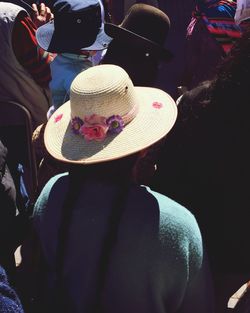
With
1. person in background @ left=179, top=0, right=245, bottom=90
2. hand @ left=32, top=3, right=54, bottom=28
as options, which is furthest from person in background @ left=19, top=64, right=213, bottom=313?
hand @ left=32, top=3, right=54, bottom=28

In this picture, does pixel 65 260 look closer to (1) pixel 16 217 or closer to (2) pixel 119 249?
(2) pixel 119 249

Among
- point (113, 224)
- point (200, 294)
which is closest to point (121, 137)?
point (113, 224)

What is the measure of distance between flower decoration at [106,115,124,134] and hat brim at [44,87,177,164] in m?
0.02

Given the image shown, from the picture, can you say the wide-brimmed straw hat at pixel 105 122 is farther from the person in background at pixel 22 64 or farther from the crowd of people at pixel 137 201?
the person in background at pixel 22 64

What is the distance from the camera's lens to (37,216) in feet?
4.58

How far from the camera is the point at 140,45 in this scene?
2127 mm

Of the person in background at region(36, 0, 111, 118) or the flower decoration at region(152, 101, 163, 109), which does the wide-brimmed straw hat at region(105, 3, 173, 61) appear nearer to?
the person in background at region(36, 0, 111, 118)

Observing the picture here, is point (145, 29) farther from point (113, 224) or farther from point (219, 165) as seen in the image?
point (113, 224)

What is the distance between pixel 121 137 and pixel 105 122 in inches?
2.9

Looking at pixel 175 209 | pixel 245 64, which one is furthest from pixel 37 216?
pixel 245 64

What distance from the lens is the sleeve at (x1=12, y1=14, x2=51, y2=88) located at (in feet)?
7.43

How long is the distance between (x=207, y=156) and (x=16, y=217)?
1.02m

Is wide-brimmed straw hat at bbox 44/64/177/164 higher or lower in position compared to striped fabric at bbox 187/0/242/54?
higher

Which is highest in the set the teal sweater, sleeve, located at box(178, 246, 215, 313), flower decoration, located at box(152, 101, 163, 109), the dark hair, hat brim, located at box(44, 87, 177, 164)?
flower decoration, located at box(152, 101, 163, 109)
